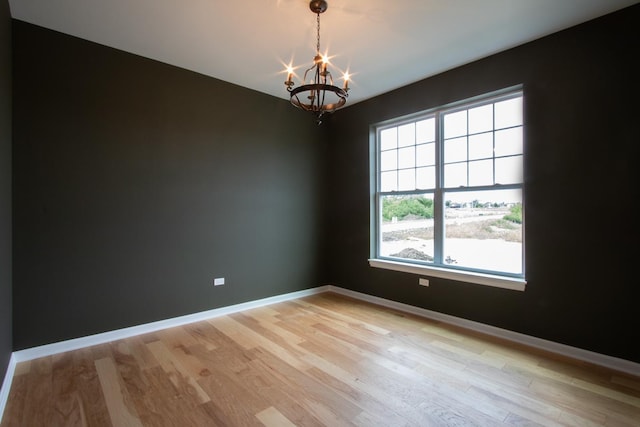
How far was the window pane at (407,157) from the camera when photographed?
4.19m

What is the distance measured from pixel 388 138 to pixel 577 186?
2.35m

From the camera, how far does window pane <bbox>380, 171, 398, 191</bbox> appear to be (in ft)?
14.5

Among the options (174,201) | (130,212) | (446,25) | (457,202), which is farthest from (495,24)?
(130,212)

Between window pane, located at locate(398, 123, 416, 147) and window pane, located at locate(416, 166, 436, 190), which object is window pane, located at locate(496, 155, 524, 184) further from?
window pane, located at locate(398, 123, 416, 147)

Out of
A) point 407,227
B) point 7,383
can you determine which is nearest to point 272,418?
point 7,383

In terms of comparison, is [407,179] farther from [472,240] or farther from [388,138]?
[472,240]

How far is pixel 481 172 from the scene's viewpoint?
3.49 m

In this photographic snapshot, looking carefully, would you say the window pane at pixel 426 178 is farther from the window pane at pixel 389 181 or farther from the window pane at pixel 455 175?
the window pane at pixel 389 181

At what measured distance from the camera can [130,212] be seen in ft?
10.8

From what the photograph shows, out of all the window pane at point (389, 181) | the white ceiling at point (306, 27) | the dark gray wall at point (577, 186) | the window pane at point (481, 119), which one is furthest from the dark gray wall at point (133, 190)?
the dark gray wall at point (577, 186)

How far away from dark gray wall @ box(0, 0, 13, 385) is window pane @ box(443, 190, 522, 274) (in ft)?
13.8

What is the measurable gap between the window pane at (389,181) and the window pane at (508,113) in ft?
4.72

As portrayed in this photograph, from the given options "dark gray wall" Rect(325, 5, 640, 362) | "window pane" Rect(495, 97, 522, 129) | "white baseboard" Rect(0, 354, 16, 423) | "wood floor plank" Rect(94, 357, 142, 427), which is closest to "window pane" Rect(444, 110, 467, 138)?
"dark gray wall" Rect(325, 5, 640, 362)

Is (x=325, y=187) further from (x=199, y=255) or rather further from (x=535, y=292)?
(x=535, y=292)
